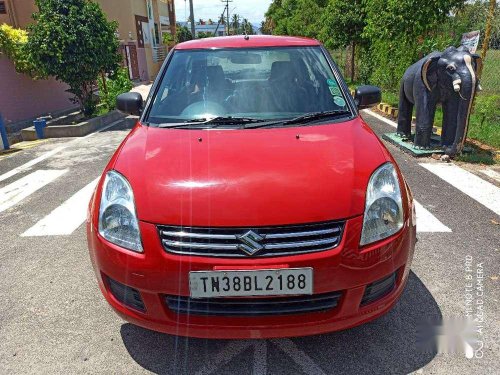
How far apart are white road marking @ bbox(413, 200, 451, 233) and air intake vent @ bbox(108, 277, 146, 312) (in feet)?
9.47

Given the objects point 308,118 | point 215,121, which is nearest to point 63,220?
point 215,121

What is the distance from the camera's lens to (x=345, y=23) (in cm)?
1494

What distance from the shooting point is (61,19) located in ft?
33.6

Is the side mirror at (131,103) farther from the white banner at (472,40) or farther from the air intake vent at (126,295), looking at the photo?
the white banner at (472,40)

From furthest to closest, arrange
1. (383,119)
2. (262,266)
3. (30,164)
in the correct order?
1. (383,119)
2. (30,164)
3. (262,266)

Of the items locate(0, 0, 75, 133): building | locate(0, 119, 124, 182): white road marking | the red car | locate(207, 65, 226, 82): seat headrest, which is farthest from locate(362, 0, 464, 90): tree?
locate(0, 0, 75, 133): building

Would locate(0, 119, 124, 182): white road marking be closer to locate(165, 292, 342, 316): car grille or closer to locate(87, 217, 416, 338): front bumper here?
locate(87, 217, 416, 338): front bumper

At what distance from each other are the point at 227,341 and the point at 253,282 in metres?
0.81

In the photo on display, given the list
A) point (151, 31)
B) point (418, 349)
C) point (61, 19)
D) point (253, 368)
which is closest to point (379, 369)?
point (418, 349)

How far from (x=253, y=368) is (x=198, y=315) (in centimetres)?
54

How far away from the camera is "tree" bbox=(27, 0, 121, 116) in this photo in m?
10.1

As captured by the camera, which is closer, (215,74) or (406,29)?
(215,74)

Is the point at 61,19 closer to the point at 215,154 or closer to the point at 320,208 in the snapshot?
the point at 215,154

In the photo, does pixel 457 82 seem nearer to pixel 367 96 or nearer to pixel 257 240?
pixel 367 96
